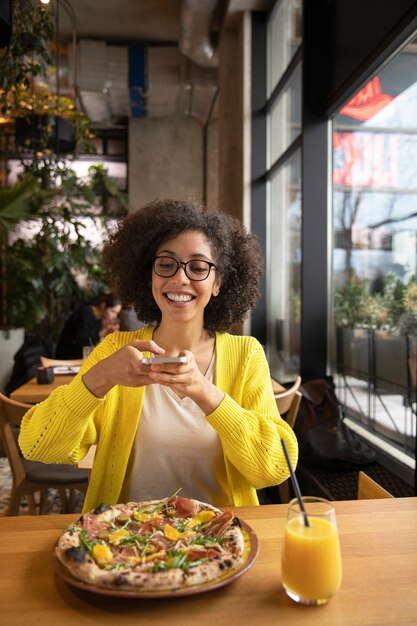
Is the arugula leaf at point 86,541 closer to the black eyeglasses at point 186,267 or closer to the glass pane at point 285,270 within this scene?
the black eyeglasses at point 186,267

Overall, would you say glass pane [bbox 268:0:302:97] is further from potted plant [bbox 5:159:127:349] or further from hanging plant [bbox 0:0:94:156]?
potted plant [bbox 5:159:127:349]

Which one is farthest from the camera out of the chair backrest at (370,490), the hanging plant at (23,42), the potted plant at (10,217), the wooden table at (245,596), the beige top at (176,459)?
the potted plant at (10,217)

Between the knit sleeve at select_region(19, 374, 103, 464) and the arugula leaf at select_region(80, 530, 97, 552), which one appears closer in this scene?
the arugula leaf at select_region(80, 530, 97, 552)

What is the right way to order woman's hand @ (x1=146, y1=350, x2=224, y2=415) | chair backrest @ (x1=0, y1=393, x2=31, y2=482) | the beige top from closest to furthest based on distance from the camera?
woman's hand @ (x1=146, y1=350, x2=224, y2=415) → the beige top → chair backrest @ (x1=0, y1=393, x2=31, y2=482)

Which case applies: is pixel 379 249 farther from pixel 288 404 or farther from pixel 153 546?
pixel 153 546

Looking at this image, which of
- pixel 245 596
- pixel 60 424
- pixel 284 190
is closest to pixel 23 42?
pixel 284 190

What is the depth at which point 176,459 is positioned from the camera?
4.95 ft

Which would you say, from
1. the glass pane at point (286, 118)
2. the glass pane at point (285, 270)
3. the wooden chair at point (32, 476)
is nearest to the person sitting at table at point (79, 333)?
the glass pane at point (285, 270)

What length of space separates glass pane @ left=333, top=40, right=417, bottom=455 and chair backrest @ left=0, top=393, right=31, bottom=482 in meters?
1.76

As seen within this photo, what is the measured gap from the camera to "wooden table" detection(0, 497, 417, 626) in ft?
2.76

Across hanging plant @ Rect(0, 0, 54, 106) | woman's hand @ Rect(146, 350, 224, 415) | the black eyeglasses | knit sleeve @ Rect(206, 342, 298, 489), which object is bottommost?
knit sleeve @ Rect(206, 342, 298, 489)

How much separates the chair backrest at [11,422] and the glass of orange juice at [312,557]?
4.77 feet

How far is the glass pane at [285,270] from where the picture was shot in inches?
175

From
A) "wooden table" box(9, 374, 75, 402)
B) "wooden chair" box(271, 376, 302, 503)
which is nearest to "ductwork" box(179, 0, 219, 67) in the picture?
"wooden table" box(9, 374, 75, 402)
